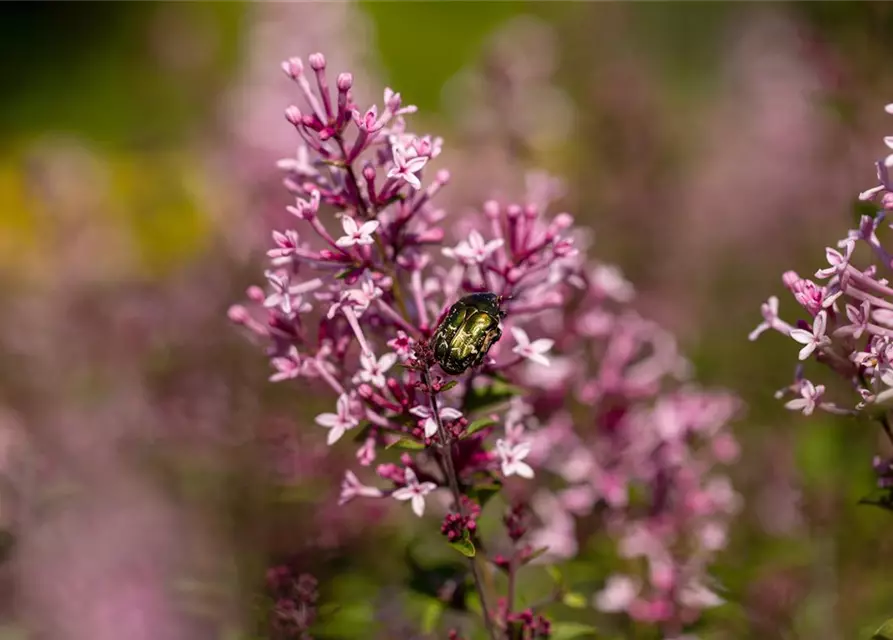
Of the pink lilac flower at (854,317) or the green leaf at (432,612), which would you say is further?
the green leaf at (432,612)

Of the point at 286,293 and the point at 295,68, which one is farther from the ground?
the point at 295,68

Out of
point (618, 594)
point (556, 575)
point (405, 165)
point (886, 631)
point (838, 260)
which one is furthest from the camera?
point (618, 594)

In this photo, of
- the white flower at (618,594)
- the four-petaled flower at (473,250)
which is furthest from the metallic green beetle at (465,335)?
the white flower at (618,594)

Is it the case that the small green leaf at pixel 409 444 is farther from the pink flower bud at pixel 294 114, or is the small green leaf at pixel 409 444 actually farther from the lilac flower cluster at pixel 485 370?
the pink flower bud at pixel 294 114

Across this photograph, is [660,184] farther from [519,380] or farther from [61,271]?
[61,271]

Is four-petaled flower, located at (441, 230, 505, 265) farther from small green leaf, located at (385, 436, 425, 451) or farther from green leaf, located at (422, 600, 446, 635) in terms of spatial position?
green leaf, located at (422, 600, 446, 635)

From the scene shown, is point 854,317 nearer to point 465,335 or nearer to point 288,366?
point 465,335

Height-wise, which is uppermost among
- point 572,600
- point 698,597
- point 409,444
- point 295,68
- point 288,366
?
point 295,68

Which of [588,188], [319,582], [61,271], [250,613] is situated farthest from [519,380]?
[61,271]

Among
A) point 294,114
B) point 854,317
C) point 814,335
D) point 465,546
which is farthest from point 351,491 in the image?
point 854,317
